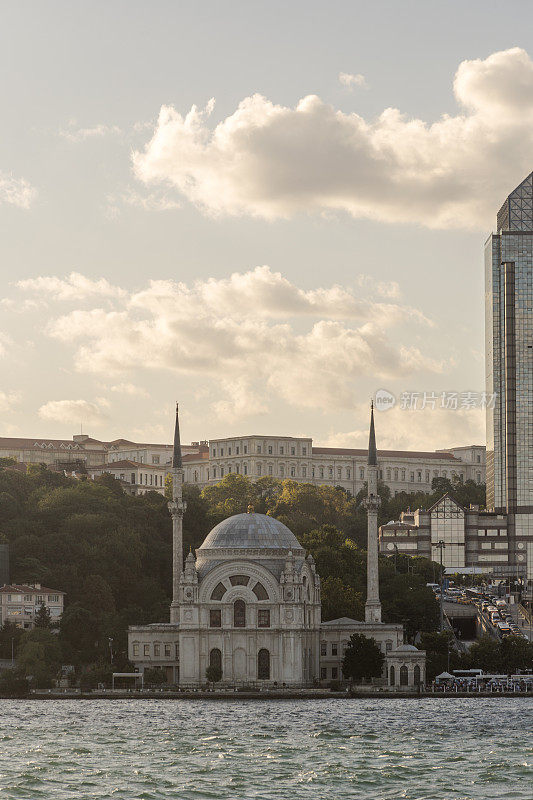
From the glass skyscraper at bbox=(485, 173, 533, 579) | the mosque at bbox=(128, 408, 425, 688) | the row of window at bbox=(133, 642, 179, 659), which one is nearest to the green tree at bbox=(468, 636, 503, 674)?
the mosque at bbox=(128, 408, 425, 688)

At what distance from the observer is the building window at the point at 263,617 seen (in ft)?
392

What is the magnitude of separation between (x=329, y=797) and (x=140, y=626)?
5952 centimetres

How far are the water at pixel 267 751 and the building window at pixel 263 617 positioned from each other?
1452cm

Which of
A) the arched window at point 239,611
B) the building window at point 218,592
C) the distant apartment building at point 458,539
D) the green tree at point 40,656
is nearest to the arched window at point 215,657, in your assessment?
the arched window at point 239,611

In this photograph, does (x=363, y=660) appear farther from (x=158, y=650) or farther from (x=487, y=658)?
(x=158, y=650)

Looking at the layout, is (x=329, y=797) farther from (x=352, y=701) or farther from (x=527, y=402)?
(x=527, y=402)

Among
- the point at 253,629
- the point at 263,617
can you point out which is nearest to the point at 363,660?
the point at 263,617

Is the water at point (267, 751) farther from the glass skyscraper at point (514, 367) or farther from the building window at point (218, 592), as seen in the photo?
the glass skyscraper at point (514, 367)

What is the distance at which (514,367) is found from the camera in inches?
7657

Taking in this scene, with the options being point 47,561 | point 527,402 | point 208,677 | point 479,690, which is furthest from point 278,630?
point 527,402

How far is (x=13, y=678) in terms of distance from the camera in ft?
375

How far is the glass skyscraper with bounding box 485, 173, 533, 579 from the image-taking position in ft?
637

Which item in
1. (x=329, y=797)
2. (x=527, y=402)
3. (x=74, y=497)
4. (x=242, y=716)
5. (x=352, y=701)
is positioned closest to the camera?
(x=329, y=797)

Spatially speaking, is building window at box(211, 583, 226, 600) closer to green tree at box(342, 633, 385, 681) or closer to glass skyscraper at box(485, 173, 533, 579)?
green tree at box(342, 633, 385, 681)
